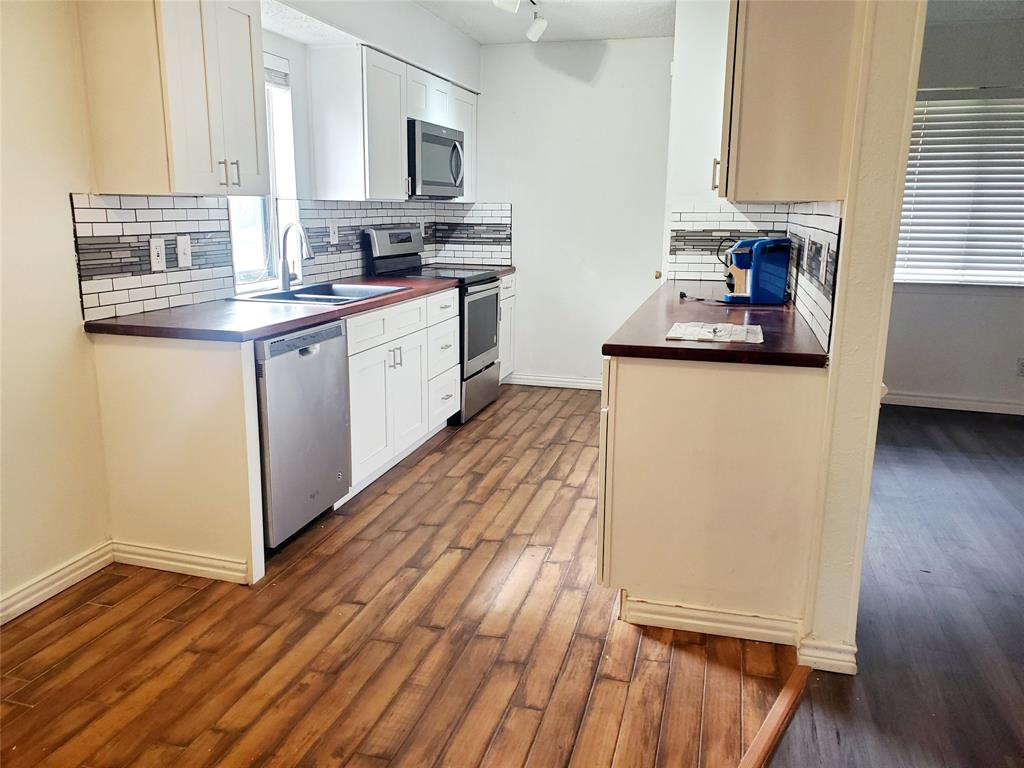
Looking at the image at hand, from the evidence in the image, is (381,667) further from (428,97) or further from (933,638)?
(428,97)

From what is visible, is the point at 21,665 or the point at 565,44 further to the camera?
the point at 565,44

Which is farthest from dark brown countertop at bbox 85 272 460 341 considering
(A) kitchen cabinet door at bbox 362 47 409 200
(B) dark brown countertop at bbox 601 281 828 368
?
(B) dark brown countertop at bbox 601 281 828 368

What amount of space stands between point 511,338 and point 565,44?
6.89 ft

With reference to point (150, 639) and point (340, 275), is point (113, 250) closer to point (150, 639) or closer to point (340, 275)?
point (150, 639)

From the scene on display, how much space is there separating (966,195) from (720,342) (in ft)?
12.5

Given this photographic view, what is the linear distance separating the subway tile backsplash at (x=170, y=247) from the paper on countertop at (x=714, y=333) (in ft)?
6.41

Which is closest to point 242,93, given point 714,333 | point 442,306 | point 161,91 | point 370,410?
point 161,91

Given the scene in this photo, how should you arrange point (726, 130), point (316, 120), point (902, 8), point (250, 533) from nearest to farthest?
point (902, 8), point (726, 130), point (250, 533), point (316, 120)

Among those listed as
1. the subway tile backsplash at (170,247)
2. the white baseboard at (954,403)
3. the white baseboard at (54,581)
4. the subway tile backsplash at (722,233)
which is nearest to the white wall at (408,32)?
the subway tile backsplash at (170,247)

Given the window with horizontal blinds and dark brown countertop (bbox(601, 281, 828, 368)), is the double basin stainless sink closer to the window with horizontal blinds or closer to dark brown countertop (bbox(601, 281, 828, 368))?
dark brown countertop (bbox(601, 281, 828, 368))

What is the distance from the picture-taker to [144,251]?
2967mm

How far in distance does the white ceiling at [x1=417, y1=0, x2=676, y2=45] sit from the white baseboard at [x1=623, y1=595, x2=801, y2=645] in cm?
348

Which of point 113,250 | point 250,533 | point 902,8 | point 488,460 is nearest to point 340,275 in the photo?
point 488,460

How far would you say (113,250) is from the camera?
2826 millimetres
